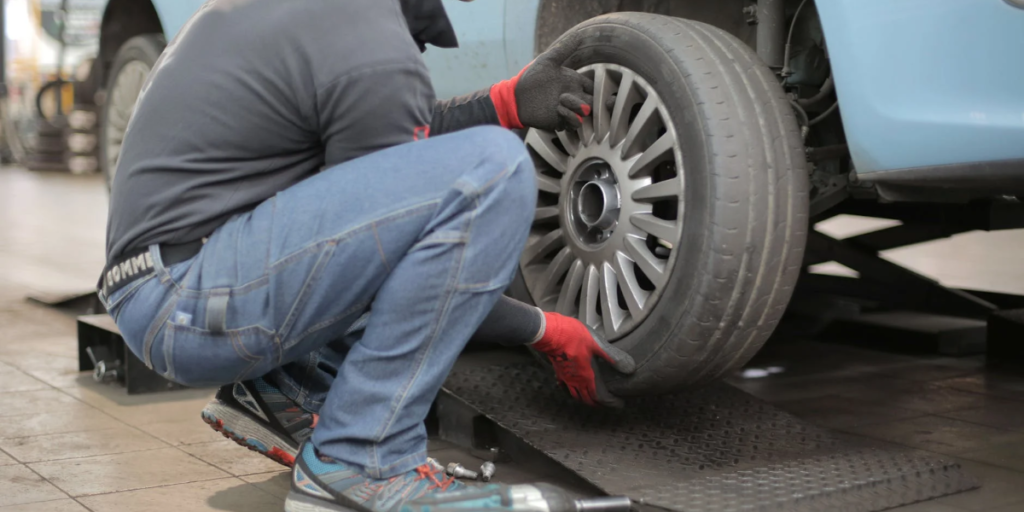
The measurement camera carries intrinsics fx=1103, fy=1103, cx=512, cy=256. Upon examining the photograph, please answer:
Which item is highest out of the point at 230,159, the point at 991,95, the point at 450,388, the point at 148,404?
the point at 991,95

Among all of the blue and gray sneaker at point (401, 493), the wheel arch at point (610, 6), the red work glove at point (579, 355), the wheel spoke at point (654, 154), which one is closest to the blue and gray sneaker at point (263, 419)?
the blue and gray sneaker at point (401, 493)

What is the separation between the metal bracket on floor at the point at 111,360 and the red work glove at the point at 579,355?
1263 millimetres

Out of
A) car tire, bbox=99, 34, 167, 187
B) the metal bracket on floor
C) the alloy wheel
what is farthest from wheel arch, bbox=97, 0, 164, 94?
the alloy wheel

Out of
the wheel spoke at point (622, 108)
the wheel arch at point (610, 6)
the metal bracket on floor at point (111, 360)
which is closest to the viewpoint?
the wheel spoke at point (622, 108)

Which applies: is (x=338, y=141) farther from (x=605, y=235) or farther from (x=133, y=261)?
(x=605, y=235)

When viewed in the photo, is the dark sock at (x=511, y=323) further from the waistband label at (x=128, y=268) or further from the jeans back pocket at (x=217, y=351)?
the waistband label at (x=128, y=268)

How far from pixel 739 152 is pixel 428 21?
2.08ft

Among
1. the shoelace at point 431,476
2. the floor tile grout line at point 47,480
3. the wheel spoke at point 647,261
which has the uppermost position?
the wheel spoke at point 647,261

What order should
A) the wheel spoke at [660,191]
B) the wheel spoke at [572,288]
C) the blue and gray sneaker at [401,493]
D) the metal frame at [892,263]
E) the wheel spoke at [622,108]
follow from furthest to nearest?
1. the metal frame at [892,263]
2. the wheel spoke at [572,288]
3. the wheel spoke at [622,108]
4. the wheel spoke at [660,191]
5. the blue and gray sneaker at [401,493]

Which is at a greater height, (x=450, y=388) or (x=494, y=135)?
(x=494, y=135)

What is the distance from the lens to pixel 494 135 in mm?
1786

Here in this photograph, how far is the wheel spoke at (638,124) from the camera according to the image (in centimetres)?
221

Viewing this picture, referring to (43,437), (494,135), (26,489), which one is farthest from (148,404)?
(494,135)

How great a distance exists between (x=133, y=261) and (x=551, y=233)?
95 cm
